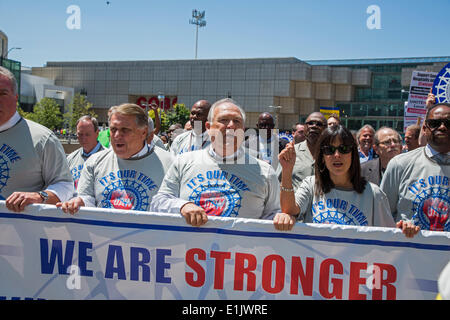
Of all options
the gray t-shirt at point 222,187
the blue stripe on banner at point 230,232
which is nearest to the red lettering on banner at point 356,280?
the blue stripe on banner at point 230,232

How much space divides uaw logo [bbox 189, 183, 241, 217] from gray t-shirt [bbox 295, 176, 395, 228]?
430mm

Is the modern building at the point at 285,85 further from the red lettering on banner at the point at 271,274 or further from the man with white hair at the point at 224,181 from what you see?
the red lettering on banner at the point at 271,274

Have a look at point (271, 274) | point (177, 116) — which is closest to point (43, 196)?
point (271, 274)

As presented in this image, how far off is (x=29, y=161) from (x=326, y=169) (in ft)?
6.79

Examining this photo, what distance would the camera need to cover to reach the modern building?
5766 centimetres

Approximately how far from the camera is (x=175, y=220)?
2615 millimetres

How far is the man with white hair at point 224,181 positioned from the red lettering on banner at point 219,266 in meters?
0.30

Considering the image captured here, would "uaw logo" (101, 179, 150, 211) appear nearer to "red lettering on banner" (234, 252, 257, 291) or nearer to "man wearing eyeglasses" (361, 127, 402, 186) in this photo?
"red lettering on banner" (234, 252, 257, 291)

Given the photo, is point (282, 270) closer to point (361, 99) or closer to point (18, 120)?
point (18, 120)

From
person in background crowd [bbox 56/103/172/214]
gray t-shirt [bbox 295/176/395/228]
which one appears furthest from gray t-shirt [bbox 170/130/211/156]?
gray t-shirt [bbox 295/176/395/228]

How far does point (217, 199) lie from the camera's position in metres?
2.81
